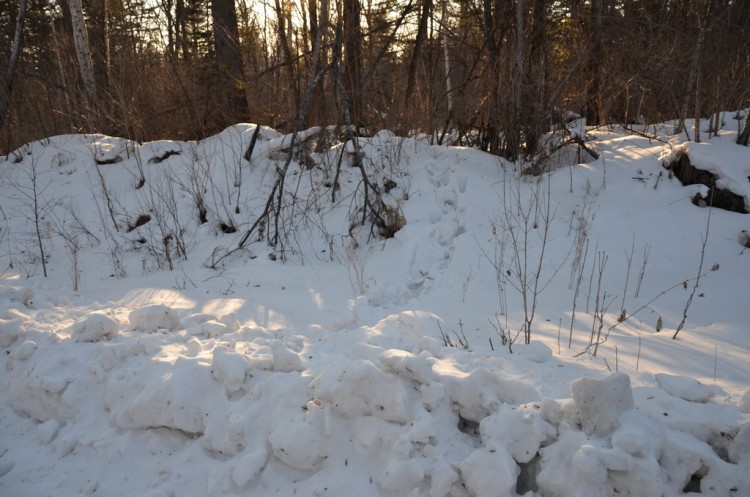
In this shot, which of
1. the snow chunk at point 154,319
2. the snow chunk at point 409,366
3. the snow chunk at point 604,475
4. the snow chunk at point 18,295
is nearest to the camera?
the snow chunk at point 604,475

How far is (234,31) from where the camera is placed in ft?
30.9

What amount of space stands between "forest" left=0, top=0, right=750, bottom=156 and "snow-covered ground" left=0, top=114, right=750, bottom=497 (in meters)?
1.05

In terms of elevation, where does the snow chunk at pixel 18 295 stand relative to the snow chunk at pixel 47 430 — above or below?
above

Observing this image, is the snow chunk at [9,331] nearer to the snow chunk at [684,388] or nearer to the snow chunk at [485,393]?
the snow chunk at [485,393]

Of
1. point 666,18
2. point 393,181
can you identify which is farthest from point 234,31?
point 666,18

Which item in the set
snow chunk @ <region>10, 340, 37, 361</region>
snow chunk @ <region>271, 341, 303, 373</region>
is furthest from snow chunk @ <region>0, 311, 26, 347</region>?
snow chunk @ <region>271, 341, 303, 373</region>

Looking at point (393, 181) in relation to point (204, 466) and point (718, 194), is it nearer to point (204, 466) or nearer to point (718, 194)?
point (718, 194)

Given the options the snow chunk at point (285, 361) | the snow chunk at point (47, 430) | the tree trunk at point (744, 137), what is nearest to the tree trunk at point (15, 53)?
the snow chunk at point (47, 430)

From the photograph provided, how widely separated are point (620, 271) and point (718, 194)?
191 centimetres

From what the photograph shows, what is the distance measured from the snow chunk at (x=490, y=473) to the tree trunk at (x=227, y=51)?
8.63 meters

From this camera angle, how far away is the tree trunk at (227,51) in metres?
9.16

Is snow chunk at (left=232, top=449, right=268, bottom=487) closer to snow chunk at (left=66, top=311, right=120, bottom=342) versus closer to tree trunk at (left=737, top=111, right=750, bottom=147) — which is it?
snow chunk at (left=66, top=311, right=120, bottom=342)

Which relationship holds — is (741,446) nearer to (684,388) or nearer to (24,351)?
(684,388)

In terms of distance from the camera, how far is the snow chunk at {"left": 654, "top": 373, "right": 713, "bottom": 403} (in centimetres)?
226
